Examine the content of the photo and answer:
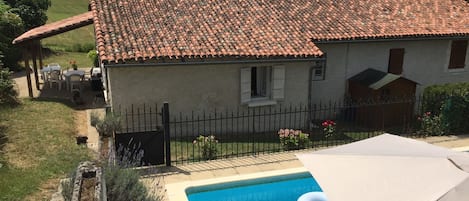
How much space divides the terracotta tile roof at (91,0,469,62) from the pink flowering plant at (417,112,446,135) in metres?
4.00

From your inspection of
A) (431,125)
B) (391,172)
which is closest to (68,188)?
(391,172)

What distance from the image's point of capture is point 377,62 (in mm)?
17484

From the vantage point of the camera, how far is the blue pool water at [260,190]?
934cm

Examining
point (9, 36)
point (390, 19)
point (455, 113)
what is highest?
point (390, 19)

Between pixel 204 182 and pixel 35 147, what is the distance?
4.80m

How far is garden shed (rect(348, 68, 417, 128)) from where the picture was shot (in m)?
15.4

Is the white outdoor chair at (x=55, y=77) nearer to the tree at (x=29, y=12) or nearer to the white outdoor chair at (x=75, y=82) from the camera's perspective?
the white outdoor chair at (x=75, y=82)

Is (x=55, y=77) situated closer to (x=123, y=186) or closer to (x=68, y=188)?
(x=123, y=186)

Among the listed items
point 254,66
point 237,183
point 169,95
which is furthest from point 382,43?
point 237,183

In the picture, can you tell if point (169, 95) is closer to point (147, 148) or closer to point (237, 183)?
point (147, 148)

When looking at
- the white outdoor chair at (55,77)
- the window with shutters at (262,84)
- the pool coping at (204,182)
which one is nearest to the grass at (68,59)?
the white outdoor chair at (55,77)

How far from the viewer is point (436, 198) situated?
224 inches

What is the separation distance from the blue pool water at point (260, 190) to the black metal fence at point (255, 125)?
1.71 m

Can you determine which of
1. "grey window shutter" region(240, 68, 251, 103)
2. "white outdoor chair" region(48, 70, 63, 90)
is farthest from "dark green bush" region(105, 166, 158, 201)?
"white outdoor chair" region(48, 70, 63, 90)
